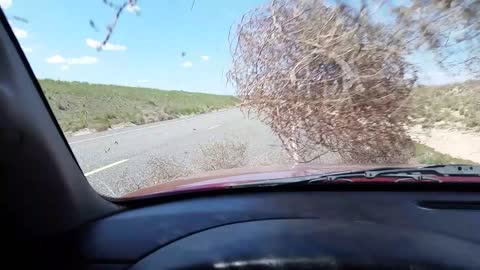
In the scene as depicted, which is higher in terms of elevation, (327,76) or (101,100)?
(101,100)

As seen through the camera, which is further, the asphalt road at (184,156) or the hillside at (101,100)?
the asphalt road at (184,156)

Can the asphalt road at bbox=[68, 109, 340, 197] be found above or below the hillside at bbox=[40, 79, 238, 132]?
below

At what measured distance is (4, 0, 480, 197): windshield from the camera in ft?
11.1

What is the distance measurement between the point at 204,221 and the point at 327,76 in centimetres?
259

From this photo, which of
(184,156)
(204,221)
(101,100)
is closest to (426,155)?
(184,156)

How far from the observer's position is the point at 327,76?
4.80 metres

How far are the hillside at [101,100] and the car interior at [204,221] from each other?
0.46m

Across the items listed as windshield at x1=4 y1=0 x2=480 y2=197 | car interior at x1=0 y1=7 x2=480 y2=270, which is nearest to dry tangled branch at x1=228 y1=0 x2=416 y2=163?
windshield at x1=4 y1=0 x2=480 y2=197

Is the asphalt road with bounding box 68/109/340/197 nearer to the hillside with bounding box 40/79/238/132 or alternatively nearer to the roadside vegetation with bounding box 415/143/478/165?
the hillside with bounding box 40/79/238/132

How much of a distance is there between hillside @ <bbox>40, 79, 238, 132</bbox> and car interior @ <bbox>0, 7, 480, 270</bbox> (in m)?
0.46

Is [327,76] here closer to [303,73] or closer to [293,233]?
[303,73]

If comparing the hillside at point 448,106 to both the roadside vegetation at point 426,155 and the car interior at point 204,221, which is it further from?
the car interior at point 204,221

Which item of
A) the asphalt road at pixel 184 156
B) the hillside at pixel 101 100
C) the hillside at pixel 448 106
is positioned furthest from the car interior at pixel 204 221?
the hillside at pixel 448 106

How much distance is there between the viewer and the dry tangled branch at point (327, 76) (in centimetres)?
444
